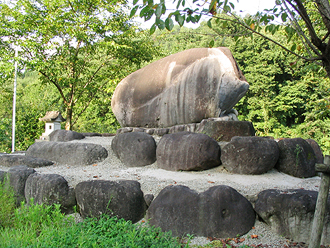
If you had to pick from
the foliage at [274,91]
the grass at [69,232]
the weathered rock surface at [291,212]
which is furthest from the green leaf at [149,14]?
the foliage at [274,91]

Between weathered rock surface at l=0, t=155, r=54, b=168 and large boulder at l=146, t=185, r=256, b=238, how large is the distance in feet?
8.65

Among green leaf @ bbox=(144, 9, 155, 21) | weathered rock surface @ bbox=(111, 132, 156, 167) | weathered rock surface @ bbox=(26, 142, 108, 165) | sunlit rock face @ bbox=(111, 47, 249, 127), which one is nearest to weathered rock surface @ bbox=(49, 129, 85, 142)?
weathered rock surface @ bbox=(26, 142, 108, 165)

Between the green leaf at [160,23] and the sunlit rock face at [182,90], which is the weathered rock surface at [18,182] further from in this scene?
the green leaf at [160,23]

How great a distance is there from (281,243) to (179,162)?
179cm

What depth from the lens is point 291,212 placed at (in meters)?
2.94

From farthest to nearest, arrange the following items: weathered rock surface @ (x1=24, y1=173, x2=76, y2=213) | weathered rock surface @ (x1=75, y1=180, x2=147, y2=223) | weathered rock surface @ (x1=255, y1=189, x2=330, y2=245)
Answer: weathered rock surface @ (x1=24, y1=173, x2=76, y2=213)
weathered rock surface @ (x1=75, y1=180, x2=147, y2=223)
weathered rock surface @ (x1=255, y1=189, x2=330, y2=245)

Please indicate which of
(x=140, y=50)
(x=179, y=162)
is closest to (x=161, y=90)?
(x=179, y=162)

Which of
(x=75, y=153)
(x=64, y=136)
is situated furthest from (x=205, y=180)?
(x=64, y=136)

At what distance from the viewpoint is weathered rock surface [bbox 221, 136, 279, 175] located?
394cm

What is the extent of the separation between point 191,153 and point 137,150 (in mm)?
1018

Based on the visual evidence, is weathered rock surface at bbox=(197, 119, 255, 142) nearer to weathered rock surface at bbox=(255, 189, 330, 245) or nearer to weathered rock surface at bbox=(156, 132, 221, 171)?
weathered rock surface at bbox=(156, 132, 221, 171)

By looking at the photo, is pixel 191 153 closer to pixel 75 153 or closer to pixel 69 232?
pixel 69 232

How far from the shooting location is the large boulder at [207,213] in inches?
122

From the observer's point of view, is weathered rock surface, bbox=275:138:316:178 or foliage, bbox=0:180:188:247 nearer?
foliage, bbox=0:180:188:247
